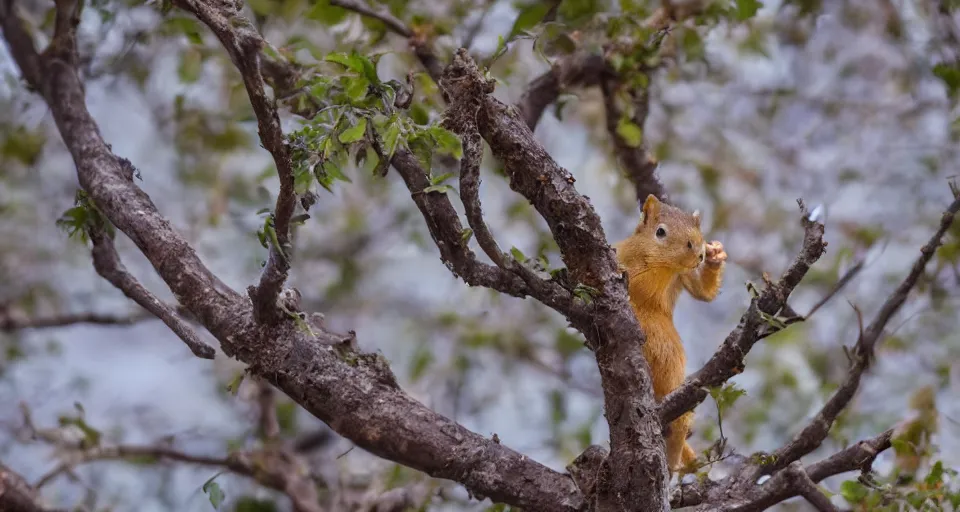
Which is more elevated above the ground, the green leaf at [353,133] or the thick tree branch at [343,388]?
the green leaf at [353,133]

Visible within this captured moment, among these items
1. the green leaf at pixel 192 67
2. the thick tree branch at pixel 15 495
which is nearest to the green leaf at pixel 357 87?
the green leaf at pixel 192 67

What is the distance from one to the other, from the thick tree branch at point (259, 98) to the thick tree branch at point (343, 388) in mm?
188

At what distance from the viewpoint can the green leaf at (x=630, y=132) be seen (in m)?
1.96

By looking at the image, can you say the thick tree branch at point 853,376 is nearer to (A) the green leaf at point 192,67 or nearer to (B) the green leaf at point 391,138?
(B) the green leaf at point 391,138

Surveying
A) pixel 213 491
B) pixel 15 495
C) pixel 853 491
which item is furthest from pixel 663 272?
pixel 15 495

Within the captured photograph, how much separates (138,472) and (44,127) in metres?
1.17

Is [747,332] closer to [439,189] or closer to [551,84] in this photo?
[439,189]

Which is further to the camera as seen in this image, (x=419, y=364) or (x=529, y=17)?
(x=419, y=364)

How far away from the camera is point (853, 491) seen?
1.55 meters

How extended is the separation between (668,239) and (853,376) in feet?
1.40

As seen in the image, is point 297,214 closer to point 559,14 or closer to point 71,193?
point 559,14

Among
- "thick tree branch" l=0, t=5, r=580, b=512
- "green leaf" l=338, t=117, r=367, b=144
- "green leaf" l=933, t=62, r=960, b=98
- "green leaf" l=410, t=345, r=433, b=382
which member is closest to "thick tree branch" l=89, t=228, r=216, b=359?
"thick tree branch" l=0, t=5, r=580, b=512

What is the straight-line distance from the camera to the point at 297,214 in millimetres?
1296

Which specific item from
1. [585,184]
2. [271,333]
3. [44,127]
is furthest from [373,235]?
[271,333]
